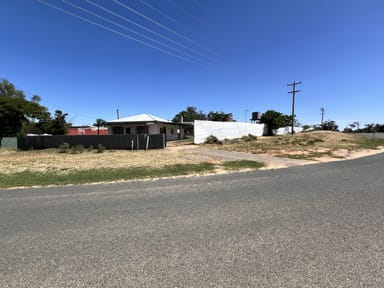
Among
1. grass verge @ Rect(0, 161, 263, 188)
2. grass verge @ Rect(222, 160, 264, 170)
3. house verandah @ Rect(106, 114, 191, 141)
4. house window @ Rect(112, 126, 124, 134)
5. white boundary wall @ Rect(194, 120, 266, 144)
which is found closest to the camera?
grass verge @ Rect(0, 161, 263, 188)

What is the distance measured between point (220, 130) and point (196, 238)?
24.2 metres

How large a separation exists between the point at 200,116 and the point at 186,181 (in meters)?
74.9

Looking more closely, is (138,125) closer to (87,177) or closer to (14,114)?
(14,114)

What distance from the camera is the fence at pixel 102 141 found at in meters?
19.1

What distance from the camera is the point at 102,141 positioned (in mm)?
20297

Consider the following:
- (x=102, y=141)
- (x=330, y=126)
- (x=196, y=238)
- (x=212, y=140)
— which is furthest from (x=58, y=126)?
(x=330, y=126)

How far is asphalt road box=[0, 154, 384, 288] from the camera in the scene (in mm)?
2236

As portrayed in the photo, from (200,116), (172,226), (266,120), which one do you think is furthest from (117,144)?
(200,116)

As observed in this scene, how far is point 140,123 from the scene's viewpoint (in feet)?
93.5

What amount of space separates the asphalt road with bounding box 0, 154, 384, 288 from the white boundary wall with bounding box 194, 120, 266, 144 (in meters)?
18.1

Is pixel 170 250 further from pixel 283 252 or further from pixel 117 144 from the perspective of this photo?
pixel 117 144

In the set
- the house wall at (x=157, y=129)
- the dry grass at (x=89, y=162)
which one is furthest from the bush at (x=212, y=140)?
the dry grass at (x=89, y=162)

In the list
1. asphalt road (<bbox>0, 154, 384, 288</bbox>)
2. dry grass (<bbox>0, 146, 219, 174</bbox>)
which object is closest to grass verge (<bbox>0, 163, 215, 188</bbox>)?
dry grass (<bbox>0, 146, 219, 174</bbox>)

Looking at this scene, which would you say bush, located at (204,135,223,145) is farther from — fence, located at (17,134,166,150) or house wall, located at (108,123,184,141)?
house wall, located at (108,123,184,141)
